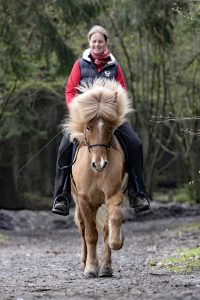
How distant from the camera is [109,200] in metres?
10.1

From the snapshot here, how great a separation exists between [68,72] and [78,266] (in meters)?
8.32

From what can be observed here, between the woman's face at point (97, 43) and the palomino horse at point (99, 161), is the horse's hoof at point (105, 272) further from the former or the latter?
the woman's face at point (97, 43)

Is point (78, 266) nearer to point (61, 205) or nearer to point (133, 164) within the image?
point (61, 205)

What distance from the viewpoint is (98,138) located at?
10031 mm

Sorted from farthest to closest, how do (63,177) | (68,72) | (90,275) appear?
1. (68,72)
2. (63,177)
3. (90,275)

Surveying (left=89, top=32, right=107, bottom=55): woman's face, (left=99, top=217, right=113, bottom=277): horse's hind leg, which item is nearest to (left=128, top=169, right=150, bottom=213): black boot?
(left=99, top=217, right=113, bottom=277): horse's hind leg

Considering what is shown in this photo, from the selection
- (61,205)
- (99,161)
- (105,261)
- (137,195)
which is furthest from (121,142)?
(105,261)

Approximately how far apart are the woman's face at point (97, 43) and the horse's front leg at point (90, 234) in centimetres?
193

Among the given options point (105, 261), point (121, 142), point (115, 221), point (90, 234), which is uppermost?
point (121, 142)

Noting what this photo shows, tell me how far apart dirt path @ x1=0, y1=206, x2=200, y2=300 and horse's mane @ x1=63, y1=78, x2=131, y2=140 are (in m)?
1.86

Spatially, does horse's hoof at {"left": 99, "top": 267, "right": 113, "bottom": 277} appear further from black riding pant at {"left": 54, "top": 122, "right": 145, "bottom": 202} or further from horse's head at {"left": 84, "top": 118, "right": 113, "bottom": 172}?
horse's head at {"left": 84, "top": 118, "right": 113, "bottom": 172}

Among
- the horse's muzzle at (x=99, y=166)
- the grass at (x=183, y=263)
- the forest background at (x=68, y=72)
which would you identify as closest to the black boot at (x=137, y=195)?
the grass at (x=183, y=263)

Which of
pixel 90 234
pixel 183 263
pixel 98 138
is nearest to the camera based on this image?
pixel 98 138

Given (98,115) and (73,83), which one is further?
(73,83)
